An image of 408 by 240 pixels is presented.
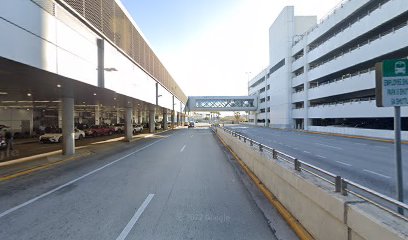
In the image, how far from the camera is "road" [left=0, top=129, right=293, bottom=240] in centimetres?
579

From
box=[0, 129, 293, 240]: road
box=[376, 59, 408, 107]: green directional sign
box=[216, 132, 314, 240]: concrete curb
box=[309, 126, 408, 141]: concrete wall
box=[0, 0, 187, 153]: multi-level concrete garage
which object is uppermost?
box=[0, 0, 187, 153]: multi-level concrete garage

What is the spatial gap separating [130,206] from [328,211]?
465cm

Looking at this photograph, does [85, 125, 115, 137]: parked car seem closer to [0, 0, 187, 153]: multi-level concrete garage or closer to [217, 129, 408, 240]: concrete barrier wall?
[0, 0, 187, 153]: multi-level concrete garage

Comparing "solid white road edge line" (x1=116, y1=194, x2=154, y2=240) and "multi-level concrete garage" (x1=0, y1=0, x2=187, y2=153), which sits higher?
"multi-level concrete garage" (x1=0, y1=0, x2=187, y2=153)

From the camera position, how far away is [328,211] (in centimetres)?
472

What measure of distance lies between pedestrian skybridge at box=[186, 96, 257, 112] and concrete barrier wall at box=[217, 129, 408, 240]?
98.8 meters

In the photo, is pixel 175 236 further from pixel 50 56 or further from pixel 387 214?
pixel 50 56

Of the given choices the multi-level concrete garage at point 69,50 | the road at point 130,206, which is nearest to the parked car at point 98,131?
the multi-level concrete garage at point 69,50

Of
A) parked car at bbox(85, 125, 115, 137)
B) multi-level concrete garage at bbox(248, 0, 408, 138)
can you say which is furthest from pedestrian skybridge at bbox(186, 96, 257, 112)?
parked car at bbox(85, 125, 115, 137)

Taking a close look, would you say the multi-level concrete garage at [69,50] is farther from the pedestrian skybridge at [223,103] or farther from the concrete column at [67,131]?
the pedestrian skybridge at [223,103]

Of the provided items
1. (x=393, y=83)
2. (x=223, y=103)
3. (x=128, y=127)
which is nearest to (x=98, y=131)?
(x=128, y=127)

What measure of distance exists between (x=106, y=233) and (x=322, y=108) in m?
47.7

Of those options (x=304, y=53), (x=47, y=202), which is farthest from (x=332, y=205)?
(x=304, y=53)

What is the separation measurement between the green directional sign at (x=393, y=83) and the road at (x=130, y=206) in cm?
301
